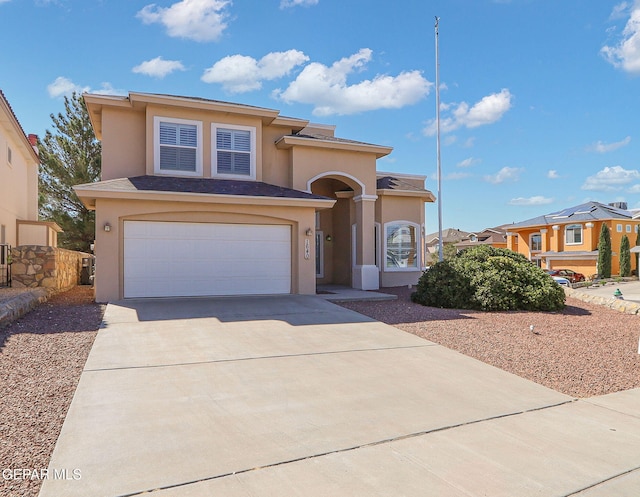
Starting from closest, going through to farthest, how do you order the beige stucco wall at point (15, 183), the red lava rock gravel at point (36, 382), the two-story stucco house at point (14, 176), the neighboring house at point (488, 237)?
the red lava rock gravel at point (36, 382) → the two-story stucco house at point (14, 176) → the beige stucco wall at point (15, 183) → the neighboring house at point (488, 237)

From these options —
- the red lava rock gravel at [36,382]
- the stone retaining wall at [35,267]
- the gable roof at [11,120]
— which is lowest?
the red lava rock gravel at [36,382]

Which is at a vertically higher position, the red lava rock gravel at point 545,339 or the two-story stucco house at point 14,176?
the two-story stucco house at point 14,176

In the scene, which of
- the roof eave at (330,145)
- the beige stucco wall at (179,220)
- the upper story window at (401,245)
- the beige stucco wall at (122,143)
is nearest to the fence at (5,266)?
the beige stucco wall at (122,143)

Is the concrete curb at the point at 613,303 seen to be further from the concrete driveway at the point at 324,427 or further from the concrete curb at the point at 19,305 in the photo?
the concrete curb at the point at 19,305

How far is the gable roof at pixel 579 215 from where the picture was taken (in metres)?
40.0

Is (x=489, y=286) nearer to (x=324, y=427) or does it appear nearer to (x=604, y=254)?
(x=324, y=427)

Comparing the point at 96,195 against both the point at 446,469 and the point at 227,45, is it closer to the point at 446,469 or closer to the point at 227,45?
the point at 227,45

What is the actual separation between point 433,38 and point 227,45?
9669 millimetres

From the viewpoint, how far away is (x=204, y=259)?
12.9 metres

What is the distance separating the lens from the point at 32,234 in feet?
58.9

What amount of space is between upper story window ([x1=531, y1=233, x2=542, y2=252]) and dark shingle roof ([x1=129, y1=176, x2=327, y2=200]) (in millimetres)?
37562

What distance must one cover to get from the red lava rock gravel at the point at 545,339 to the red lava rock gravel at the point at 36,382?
236 inches

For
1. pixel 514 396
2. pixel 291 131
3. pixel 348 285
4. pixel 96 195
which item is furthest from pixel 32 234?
pixel 514 396

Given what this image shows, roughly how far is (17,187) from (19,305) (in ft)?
35.6
